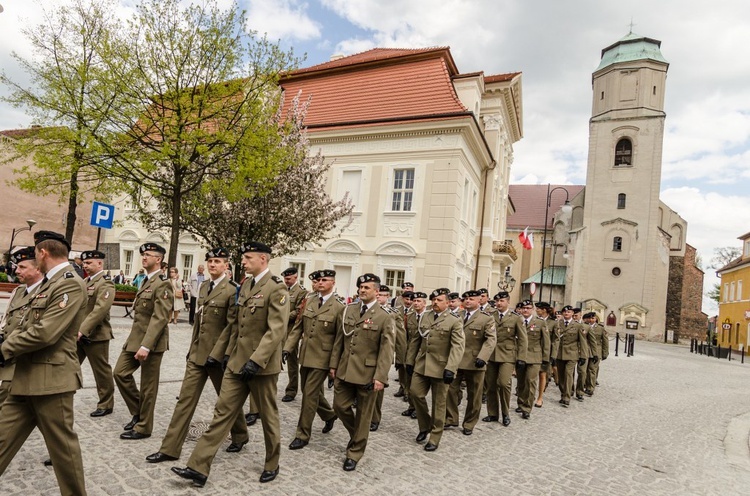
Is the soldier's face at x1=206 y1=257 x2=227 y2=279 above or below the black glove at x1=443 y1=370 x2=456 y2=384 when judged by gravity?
above

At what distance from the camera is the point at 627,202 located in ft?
155

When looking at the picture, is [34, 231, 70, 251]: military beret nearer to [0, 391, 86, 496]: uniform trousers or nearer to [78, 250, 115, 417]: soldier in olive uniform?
[0, 391, 86, 496]: uniform trousers

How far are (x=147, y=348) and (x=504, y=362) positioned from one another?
5.55m

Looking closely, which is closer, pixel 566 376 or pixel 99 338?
pixel 99 338

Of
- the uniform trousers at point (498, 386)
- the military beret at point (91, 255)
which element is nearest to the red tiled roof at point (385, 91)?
the uniform trousers at point (498, 386)

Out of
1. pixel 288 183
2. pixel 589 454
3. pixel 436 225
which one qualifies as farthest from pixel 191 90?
pixel 589 454

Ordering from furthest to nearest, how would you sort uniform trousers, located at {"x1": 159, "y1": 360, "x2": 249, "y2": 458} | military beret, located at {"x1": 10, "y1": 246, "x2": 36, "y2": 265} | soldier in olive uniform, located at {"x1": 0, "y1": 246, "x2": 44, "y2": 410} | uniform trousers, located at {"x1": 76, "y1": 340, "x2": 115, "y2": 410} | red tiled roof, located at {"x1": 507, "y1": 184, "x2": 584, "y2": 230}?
red tiled roof, located at {"x1": 507, "y1": 184, "x2": 584, "y2": 230} < uniform trousers, located at {"x1": 76, "y1": 340, "x2": 115, "y2": 410} < uniform trousers, located at {"x1": 159, "y1": 360, "x2": 249, "y2": 458} < military beret, located at {"x1": 10, "y1": 246, "x2": 36, "y2": 265} < soldier in olive uniform, located at {"x1": 0, "y1": 246, "x2": 44, "y2": 410}

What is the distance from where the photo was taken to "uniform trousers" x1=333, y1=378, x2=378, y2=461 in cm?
521

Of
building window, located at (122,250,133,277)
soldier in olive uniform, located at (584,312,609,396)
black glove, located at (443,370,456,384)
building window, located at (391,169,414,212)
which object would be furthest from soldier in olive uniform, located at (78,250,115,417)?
building window, located at (122,250,133,277)

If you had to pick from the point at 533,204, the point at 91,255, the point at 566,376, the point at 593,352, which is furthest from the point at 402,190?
the point at 533,204

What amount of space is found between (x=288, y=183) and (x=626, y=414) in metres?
11.8

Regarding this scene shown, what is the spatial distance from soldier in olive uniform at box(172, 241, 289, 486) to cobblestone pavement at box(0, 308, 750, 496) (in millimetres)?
253

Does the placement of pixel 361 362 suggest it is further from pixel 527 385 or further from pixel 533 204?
pixel 533 204

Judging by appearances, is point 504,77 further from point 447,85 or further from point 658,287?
point 658,287
